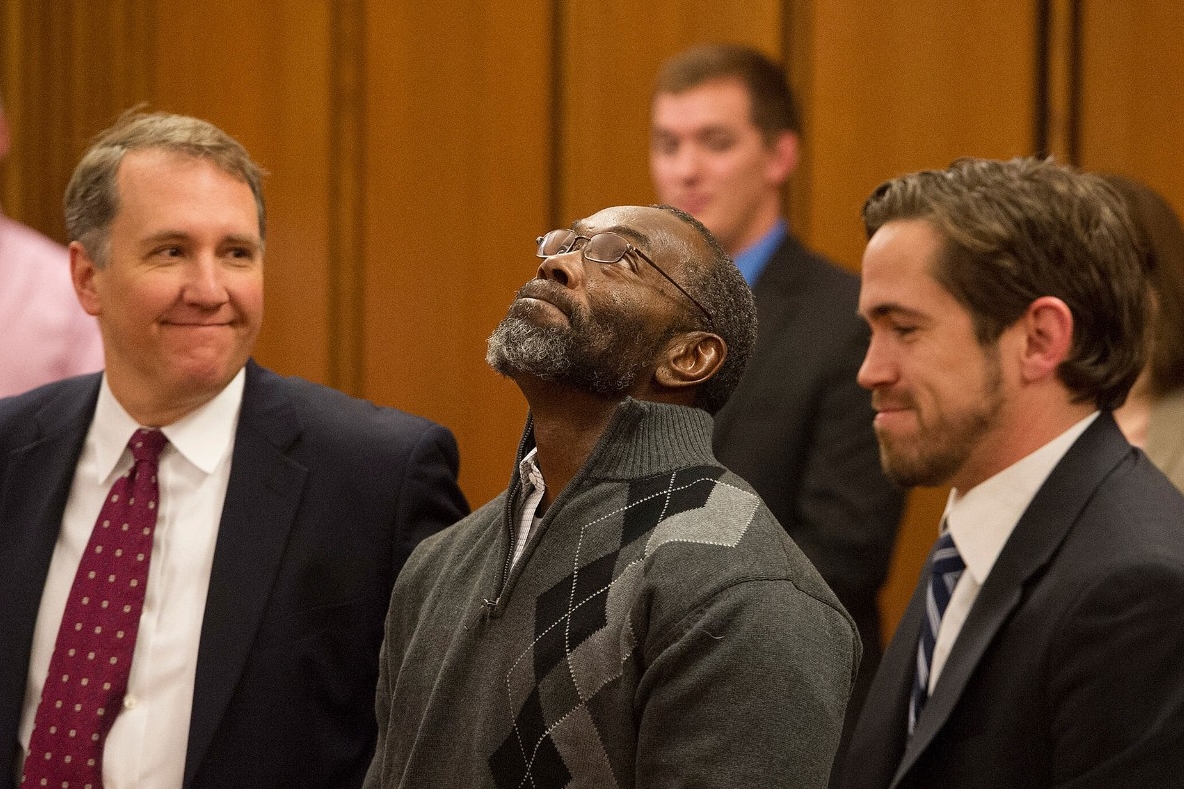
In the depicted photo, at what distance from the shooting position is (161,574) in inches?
84.0

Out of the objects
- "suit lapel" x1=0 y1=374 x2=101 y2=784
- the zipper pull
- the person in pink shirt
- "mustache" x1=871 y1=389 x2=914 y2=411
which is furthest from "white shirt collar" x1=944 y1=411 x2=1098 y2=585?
the person in pink shirt

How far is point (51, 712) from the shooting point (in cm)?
204

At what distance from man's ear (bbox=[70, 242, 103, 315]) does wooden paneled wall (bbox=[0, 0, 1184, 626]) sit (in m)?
1.59

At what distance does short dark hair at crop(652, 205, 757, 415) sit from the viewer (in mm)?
1722

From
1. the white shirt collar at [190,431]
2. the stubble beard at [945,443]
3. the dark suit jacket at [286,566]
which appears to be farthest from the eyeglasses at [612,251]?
the white shirt collar at [190,431]

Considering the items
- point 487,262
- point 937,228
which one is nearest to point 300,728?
point 937,228

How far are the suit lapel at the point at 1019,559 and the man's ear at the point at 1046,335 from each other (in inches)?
4.3

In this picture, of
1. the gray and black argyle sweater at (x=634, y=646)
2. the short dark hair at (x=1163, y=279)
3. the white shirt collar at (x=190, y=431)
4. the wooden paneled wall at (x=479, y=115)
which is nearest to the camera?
the gray and black argyle sweater at (x=634, y=646)

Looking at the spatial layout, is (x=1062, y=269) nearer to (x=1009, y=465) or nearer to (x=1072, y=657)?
(x=1009, y=465)

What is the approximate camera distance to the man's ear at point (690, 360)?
1698 mm

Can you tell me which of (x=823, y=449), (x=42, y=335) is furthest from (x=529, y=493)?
(x=42, y=335)

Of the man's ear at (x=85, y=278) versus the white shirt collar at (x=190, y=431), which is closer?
the white shirt collar at (x=190, y=431)

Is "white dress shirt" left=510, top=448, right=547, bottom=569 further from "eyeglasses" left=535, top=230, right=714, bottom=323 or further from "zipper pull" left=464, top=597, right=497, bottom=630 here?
"eyeglasses" left=535, top=230, right=714, bottom=323

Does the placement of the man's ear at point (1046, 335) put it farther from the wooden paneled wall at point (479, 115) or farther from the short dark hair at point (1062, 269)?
the wooden paneled wall at point (479, 115)
